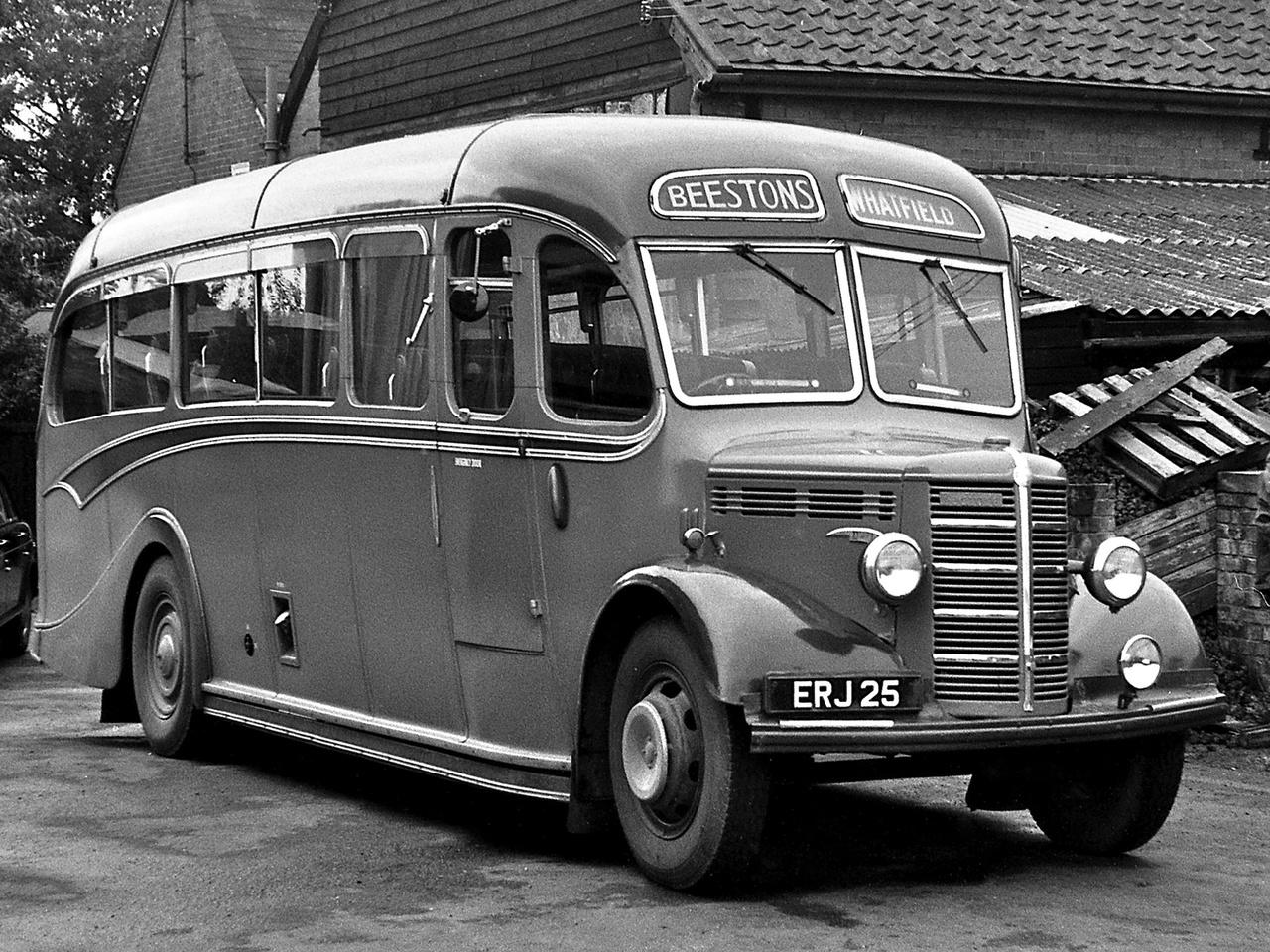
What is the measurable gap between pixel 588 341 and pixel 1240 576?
477 cm

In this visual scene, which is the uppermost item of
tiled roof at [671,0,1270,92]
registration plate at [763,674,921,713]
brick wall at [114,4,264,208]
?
brick wall at [114,4,264,208]

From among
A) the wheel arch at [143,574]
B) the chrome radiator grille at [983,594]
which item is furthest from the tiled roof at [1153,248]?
the chrome radiator grille at [983,594]

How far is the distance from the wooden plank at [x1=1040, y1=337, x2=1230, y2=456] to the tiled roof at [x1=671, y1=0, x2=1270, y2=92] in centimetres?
628

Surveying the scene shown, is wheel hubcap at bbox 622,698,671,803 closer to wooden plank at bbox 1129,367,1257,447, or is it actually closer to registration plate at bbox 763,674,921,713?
registration plate at bbox 763,674,921,713

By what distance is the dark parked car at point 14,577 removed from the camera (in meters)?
17.1

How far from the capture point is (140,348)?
12.2 metres

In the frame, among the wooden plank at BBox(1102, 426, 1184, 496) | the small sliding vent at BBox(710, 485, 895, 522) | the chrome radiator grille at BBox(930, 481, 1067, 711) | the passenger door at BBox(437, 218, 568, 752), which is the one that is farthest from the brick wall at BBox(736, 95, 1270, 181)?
the chrome radiator grille at BBox(930, 481, 1067, 711)

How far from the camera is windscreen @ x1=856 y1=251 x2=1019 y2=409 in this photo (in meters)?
8.49

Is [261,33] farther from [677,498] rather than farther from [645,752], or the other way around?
[645,752]

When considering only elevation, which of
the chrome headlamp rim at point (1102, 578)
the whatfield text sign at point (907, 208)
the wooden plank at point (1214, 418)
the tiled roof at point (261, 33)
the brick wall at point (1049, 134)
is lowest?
the chrome headlamp rim at point (1102, 578)

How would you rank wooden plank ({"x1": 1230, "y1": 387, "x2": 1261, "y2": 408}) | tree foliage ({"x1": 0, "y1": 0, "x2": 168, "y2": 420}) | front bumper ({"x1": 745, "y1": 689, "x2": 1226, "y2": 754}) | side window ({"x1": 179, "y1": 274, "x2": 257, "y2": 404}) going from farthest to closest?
tree foliage ({"x1": 0, "y1": 0, "x2": 168, "y2": 420})
wooden plank ({"x1": 1230, "y1": 387, "x2": 1261, "y2": 408})
side window ({"x1": 179, "y1": 274, "x2": 257, "y2": 404})
front bumper ({"x1": 745, "y1": 689, "x2": 1226, "y2": 754})

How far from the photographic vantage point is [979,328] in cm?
893

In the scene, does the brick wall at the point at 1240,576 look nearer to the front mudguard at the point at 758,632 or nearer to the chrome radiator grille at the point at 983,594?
the chrome radiator grille at the point at 983,594

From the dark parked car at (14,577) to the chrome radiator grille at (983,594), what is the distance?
435 inches
